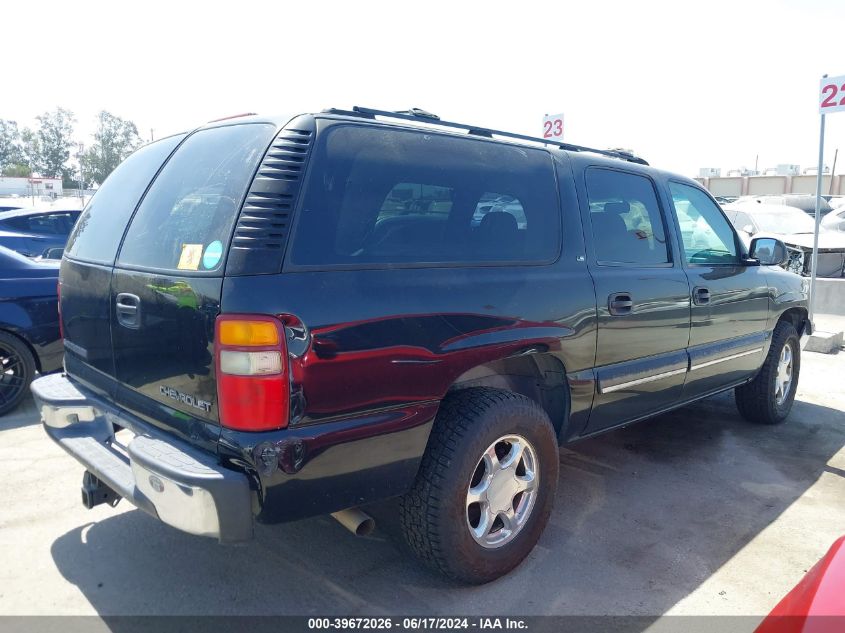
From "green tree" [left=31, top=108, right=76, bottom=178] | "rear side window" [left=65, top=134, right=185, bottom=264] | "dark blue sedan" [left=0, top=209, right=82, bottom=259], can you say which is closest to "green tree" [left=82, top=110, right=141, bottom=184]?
"green tree" [left=31, top=108, right=76, bottom=178]

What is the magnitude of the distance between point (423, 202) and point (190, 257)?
0.94m

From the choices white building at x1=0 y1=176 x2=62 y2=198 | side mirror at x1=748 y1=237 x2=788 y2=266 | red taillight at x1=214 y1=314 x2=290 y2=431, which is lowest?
red taillight at x1=214 y1=314 x2=290 y2=431

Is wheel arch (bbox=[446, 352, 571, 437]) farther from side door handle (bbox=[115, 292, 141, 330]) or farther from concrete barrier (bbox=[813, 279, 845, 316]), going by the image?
concrete barrier (bbox=[813, 279, 845, 316])

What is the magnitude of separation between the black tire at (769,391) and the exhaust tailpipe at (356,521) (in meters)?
3.73

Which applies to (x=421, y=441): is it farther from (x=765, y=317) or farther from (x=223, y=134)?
(x=765, y=317)

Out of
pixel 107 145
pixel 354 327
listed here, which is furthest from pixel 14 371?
pixel 107 145

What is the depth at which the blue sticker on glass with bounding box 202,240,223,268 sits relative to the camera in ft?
7.40

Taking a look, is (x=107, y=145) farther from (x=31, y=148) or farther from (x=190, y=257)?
(x=190, y=257)

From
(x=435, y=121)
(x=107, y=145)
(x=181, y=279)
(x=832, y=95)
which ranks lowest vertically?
(x=181, y=279)

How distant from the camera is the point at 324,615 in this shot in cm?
263

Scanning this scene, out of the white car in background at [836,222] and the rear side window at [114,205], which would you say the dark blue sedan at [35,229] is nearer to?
the rear side window at [114,205]

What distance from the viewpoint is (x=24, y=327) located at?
488 cm

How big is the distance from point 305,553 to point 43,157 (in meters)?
90.2

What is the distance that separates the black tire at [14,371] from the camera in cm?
489
